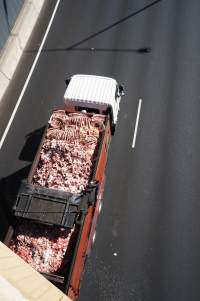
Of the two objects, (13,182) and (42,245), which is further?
(13,182)

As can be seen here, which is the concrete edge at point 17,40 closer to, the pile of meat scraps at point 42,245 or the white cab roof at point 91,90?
the white cab roof at point 91,90

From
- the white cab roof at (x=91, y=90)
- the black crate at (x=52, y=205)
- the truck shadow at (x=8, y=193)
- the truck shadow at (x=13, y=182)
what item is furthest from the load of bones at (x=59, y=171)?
the truck shadow at (x=8, y=193)

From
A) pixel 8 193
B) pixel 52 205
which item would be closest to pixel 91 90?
pixel 8 193

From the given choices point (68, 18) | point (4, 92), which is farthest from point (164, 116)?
point (68, 18)

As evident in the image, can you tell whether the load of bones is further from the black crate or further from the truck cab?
the truck cab

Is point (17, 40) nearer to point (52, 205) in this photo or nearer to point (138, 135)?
point (138, 135)

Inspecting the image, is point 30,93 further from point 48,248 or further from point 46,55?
point 48,248

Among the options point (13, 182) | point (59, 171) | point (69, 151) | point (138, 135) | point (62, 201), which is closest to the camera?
point (62, 201)
